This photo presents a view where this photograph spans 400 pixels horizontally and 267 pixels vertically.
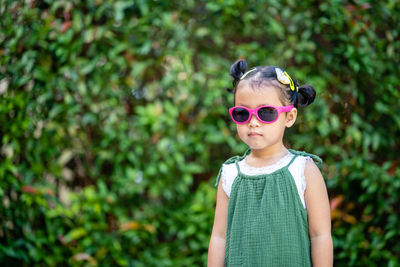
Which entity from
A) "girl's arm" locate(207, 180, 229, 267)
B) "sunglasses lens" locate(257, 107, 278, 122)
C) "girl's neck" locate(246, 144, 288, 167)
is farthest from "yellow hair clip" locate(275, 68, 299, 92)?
"girl's arm" locate(207, 180, 229, 267)

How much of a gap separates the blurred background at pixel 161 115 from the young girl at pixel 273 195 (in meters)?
1.50

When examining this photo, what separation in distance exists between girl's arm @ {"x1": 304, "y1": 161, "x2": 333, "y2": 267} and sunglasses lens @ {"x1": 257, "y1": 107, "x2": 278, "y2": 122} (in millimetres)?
258

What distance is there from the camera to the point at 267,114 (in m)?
1.75

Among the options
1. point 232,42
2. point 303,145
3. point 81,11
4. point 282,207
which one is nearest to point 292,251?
point 282,207

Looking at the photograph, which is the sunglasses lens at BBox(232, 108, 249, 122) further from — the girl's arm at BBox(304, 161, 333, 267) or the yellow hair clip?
the girl's arm at BBox(304, 161, 333, 267)

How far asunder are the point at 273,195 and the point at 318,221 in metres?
0.20

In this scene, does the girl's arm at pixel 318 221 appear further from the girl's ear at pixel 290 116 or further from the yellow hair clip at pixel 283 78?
the yellow hair clip at pixel 283 78

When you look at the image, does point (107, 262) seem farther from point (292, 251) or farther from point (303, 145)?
point (292, 251)

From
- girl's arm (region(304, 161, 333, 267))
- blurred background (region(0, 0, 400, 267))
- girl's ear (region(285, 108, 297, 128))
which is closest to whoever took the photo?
girl's arm (region(304, 161, 333, 267))

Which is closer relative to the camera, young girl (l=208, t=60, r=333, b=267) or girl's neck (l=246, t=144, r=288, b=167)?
young girl (l=208, t=60, r=333, b=267)

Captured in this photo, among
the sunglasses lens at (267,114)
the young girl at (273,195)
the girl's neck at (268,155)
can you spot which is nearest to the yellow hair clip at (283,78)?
the young girl at (273,195)

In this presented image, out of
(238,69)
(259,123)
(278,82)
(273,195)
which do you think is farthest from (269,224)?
(238,69)

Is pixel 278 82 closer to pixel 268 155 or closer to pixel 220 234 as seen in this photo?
pixel 268 155

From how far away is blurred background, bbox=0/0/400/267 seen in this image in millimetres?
3326
